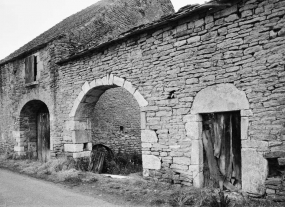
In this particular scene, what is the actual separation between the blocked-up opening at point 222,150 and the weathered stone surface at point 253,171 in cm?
33

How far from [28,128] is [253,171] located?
900 centimetres

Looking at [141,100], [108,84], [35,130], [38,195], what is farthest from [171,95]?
[35,130]

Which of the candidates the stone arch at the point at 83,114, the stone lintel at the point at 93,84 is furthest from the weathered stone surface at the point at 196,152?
the stone lintel at the point at 93,84

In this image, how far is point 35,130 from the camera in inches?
428

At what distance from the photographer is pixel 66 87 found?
8.31m

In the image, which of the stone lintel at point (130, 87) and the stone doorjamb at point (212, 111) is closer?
the stone doorjamb at point (212, 111)

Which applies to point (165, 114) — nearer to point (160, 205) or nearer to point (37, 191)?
point (160, 205)

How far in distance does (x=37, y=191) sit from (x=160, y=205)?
2803 mm

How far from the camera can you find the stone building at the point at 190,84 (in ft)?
13.8

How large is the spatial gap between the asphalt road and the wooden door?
3203 millimetres

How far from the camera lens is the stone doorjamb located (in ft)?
14.6

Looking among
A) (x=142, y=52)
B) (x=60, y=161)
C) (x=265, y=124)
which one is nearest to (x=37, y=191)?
(x=60, y=161)

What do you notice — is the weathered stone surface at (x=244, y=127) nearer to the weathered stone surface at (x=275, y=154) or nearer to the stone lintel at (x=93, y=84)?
the weathered stone surface at (x=275, y=154)

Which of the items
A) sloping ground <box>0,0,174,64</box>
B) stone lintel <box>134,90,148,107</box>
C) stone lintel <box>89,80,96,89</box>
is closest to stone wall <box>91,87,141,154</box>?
sloping ground <box>0,0,174,64</box>
